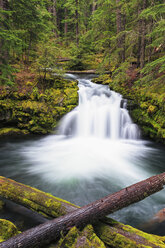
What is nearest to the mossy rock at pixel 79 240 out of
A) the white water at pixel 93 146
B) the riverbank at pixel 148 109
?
the white water at pixel 93 146

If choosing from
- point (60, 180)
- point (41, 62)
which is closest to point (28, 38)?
point (41, 62)

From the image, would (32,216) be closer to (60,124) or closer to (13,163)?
(13,163)

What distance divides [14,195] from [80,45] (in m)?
17.8

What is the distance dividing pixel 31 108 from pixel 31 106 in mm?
133

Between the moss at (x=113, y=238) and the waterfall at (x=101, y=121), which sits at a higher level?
the waterfall at (x=101, y=121)

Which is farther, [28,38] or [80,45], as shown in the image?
[80,45]

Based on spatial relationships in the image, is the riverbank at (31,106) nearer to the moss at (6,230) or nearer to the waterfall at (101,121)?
the waterfall at (101,121)

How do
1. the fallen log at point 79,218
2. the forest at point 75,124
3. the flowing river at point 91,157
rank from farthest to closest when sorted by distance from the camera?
the flowing river at point 91,157, the forest at point 75,124, the fallen log at point 79,218

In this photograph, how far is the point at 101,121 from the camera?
974 cm

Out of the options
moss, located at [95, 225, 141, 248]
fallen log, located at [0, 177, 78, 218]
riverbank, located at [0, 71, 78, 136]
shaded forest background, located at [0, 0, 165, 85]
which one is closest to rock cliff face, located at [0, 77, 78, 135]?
riverbank, located at [0, 71, 78, 136]

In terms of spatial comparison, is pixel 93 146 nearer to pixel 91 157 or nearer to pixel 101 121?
pixel 91 157

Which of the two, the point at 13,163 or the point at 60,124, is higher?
the point at 60,124

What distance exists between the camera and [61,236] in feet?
6.72

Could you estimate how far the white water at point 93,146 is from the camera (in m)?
5.62
